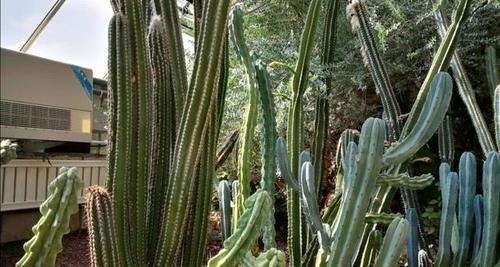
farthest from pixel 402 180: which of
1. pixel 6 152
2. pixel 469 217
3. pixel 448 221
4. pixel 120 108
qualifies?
pixel 6 152

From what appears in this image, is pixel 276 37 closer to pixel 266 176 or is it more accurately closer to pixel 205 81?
pixel 266 176

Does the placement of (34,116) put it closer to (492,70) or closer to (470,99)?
(470,99)

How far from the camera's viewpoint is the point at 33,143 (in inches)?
103

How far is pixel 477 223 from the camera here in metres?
1.31

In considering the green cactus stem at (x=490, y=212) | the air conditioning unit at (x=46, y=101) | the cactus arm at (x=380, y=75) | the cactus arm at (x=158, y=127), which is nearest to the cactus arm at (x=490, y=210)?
the green cactus stem at (x=490, y=212)

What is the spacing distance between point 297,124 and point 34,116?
173cm

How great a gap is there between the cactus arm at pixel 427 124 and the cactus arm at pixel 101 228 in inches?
22.6

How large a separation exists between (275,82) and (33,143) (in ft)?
4.70

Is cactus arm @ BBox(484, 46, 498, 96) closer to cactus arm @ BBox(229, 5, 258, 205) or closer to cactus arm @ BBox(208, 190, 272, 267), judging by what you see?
cactus arm @ BBox(229, 5, 258, 205)

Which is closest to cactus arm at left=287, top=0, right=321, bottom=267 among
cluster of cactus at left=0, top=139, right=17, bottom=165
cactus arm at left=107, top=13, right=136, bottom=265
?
cactus arm at left=107, top=13, right=136, bottom=265

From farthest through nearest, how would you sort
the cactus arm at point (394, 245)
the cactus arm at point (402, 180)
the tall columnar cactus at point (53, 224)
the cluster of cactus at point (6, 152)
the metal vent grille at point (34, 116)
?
the metal vent grille at point (34, 116) → the cactus arm at point (402, 180) → the cactus arm at point (394, 245) → the tall columnar cactus at point (53, 224) → the cluster of cactus at point (6, 152)

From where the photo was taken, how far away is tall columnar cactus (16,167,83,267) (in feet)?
2.60

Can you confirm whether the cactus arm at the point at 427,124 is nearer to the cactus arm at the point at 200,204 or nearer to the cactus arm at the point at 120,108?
the cactus arm at the point at 200,204

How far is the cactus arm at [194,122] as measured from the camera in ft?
3.17
